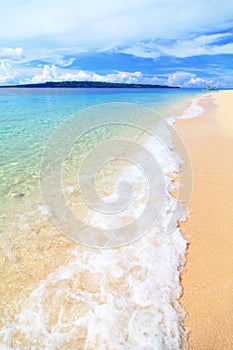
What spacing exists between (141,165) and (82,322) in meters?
5.76

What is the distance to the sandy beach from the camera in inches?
110

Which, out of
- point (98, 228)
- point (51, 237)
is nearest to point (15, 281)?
point (51, 237)

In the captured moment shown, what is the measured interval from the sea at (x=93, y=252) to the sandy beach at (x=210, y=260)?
0.16 metres

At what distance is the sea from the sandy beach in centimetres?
16

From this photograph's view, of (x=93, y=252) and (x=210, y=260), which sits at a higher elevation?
(x=210, y=260)

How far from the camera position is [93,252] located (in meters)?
4.15

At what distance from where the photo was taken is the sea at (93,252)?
9.22 feet

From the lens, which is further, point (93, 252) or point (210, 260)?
point (93, 252)

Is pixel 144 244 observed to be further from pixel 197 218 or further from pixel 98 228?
pixel 197 218

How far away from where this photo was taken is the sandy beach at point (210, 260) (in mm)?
2805

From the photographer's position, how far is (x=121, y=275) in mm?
3588

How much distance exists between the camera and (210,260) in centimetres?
384

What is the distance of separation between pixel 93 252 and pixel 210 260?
6.33 ft

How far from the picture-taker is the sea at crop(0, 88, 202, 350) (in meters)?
2.81
